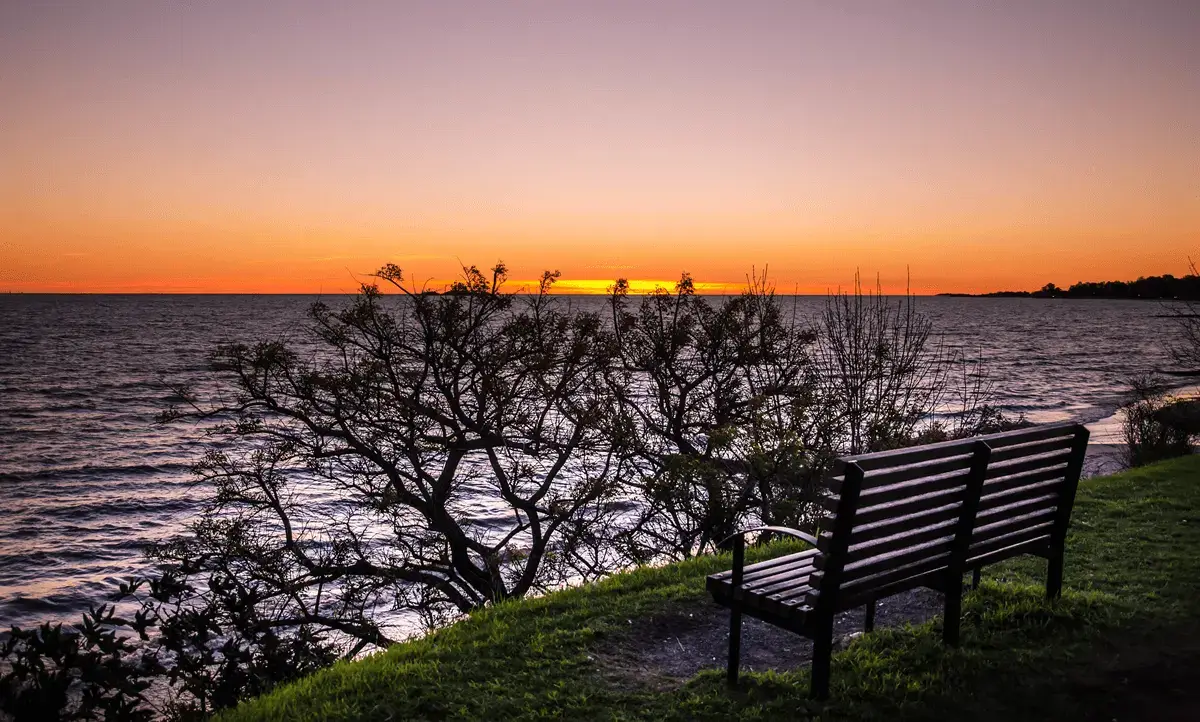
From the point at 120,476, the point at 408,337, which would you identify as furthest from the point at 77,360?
the point at 408,337

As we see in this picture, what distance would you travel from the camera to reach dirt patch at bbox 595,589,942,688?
16.9ft

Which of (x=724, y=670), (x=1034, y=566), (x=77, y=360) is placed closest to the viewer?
(x=724, y=670)

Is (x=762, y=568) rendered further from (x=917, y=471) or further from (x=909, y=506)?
(x=917, y=471)

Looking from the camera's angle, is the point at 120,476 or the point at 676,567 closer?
the point at 676,567

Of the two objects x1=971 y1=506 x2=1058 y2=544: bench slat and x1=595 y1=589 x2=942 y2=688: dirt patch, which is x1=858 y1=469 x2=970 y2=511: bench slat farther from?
x1=595 y1=589 x2=942 y2=688: dirt patch

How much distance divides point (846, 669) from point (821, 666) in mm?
594

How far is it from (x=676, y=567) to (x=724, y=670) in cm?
261

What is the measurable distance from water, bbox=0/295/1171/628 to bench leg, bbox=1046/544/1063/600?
1084 cm

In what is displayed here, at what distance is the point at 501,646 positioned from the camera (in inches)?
217

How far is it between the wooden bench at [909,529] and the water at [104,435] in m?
9.67

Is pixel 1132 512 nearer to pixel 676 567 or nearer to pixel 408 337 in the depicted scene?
pixel 676 567

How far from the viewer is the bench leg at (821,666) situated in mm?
4289

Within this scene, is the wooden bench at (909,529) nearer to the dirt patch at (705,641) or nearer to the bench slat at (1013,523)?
the bench slat at (1013,523)

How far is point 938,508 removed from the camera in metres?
4.62
